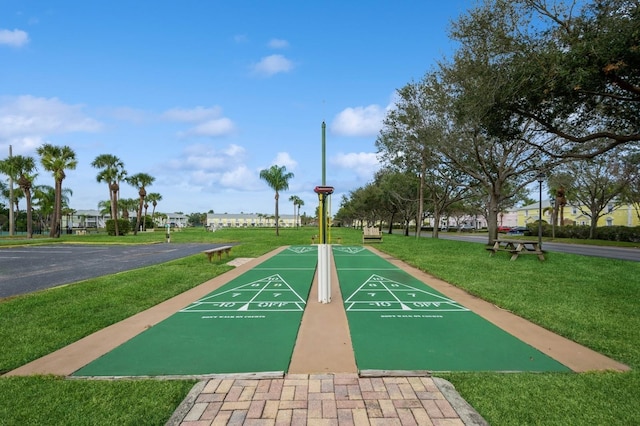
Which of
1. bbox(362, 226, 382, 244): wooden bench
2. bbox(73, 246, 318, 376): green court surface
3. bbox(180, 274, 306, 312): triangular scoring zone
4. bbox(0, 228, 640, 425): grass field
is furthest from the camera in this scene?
bbox(362, 226, 382, 244): wooden bench

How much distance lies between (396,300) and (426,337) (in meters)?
2.37

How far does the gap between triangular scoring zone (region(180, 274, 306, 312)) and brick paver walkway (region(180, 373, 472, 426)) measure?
10.4 ft

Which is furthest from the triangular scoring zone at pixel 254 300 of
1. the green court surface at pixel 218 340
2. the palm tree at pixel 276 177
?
the palm tree at pixel 276 177

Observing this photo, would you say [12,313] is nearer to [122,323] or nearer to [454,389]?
[122,323]

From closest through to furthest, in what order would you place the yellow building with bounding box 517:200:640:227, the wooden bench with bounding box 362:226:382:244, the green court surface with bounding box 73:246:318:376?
the green court surface with bounding box 73:246:318:376, the wooden bench with bounding box 362:226:382:244, the yellow building with bounding box 517:200:640:227

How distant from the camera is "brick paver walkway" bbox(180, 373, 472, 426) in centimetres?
291

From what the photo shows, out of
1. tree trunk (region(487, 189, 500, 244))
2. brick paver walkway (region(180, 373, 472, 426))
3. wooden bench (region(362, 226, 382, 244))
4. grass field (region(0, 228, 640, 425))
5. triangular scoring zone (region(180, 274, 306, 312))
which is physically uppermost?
tree trunk (region(487, 189, 500, 244))

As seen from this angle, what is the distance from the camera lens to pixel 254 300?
7.50 m

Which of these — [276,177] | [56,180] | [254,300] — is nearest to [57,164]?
[56,180]

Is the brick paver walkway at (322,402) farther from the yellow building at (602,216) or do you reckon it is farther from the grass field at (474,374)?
the yellow building at (602,216)

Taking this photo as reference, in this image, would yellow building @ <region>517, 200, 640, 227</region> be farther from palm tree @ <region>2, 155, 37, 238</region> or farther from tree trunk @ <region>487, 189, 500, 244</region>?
palm tree @ <region>2, 155, 37, 238</region>

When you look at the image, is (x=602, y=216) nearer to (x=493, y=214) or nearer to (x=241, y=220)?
(x=493, y=214)

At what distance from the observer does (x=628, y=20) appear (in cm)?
717

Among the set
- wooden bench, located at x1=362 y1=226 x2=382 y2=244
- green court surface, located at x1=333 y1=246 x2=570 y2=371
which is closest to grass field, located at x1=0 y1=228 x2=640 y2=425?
green court surface, located at x1=333 y1=246 x2=570 y2=371
